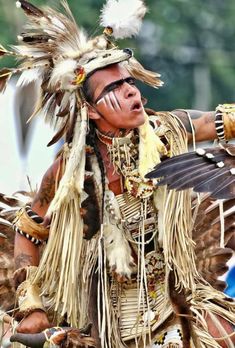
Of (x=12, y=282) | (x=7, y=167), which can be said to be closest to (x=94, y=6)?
(x=7, y=167)

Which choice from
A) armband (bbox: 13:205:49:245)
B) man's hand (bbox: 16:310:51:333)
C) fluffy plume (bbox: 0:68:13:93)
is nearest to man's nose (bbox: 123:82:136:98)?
fluffy plume (bbox: 0:68:13:93)

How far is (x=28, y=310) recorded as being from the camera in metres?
7.21

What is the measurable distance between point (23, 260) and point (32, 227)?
166 millimetres

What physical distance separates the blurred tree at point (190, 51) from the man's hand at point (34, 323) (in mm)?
18507

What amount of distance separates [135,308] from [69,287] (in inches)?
12.1

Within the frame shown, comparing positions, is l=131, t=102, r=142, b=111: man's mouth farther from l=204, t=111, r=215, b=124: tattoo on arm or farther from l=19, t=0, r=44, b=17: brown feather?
l=19, t=0, r=44, b=17: brown feather

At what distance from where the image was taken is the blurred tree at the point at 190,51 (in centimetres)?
2659

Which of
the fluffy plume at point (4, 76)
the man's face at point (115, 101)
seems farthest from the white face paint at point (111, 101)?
the fluffy plume at point (4, 76)

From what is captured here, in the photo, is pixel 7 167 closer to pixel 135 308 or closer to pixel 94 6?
pixel 135 308

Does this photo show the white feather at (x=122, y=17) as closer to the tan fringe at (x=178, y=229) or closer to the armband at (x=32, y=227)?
the tan fringe at (x=178, y=229)

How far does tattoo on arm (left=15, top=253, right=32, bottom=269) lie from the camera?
7402 millimetres

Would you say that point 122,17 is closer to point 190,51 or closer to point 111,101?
point 111,101

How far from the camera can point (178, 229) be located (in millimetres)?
7066

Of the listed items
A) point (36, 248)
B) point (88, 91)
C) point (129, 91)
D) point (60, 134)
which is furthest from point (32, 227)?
point (129, 91)
